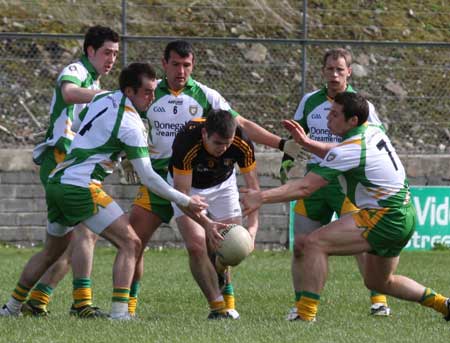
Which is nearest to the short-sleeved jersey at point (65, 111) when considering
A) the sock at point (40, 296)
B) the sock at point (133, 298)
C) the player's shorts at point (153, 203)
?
the player's shorts at point (153, 203)

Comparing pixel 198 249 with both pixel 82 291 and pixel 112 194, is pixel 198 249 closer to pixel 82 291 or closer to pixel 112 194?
pixel 82 291

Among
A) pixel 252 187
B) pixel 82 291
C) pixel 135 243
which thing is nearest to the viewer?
pixel 135 243

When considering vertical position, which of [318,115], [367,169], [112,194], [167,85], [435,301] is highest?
[167,85]

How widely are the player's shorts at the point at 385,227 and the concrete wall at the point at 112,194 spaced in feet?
24.2

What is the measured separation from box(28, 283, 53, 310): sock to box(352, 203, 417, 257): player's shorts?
274 cm

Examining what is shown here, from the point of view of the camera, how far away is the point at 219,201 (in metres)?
9.95

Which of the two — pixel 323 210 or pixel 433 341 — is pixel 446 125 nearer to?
pixel 323 210

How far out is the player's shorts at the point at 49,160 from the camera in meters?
10.3

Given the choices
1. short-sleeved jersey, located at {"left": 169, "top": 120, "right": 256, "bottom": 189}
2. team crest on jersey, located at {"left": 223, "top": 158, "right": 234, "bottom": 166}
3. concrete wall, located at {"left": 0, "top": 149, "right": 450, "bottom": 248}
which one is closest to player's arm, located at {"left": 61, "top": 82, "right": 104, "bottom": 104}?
short-sleeved jersey, located at {"left": 169, "top": 120, "right": 256, "bottom": 189}

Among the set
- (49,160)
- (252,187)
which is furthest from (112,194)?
(252,187)

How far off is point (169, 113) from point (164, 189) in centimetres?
142

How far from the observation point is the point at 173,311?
35.4 feet

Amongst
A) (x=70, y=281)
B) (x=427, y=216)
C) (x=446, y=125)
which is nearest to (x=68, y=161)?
(x=70, y=281)

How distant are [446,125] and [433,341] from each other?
9998 millimetres
